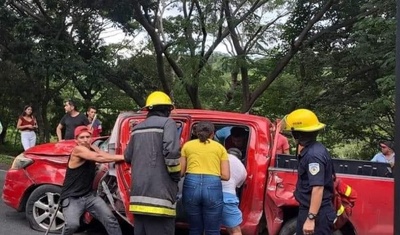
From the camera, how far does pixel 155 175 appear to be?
4203 mm

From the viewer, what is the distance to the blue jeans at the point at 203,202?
490cm

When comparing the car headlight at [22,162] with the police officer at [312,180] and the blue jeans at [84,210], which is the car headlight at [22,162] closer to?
the blue jeans at [84,210]

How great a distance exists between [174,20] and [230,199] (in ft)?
42.5

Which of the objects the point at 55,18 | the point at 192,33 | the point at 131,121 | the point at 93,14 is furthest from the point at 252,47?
the point at 131,121

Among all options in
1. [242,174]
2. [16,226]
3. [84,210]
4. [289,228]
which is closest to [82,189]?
[84,210]

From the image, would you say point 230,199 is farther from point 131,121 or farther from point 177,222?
point 131,121

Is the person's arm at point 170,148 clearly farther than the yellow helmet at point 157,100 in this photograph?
No

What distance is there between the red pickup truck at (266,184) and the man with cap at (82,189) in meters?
0.29

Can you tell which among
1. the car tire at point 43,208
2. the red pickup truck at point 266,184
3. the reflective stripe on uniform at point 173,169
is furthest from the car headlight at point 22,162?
the reflective stripe on uniform at point 173,169

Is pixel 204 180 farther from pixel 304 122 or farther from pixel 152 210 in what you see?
pixel 304 122

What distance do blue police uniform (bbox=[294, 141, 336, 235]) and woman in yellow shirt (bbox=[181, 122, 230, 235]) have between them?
101cm

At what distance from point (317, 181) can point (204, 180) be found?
1.30m

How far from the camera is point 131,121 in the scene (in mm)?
5781

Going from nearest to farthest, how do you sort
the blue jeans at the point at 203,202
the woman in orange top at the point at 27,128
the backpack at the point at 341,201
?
the backpack at the point at 341,201, the blue jeans at the point at 203,202, the woman in orange top at the point at 27,128
